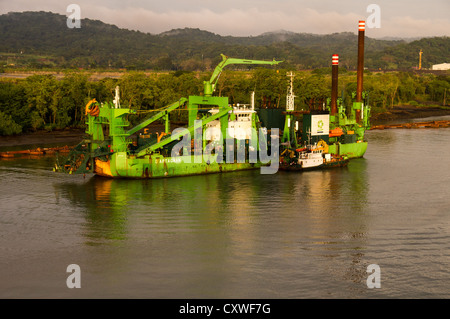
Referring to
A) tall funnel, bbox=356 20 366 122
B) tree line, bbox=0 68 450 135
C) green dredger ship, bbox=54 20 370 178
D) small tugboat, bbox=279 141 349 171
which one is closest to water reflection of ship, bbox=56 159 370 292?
green dredger ship, bbox=54 20 370 178

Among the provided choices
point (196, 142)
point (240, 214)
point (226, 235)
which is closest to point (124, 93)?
point (196, 142)

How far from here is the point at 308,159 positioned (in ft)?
125

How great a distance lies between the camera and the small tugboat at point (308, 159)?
3788cm

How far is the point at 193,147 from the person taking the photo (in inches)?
1476

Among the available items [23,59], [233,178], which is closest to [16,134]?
[233,178]

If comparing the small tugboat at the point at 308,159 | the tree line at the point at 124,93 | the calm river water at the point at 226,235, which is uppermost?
the tree line at the point at 124,93

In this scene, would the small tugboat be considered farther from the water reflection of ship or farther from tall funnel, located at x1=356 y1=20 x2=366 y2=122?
tall funnel, located at x1=356 y1=20 x2=366 y2=122

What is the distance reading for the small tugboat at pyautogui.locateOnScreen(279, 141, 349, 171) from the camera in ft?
124

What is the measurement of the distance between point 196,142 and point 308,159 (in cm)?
872

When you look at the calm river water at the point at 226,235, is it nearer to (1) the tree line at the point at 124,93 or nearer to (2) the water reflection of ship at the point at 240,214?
(2) the water reflection of ship at the point at 240,214

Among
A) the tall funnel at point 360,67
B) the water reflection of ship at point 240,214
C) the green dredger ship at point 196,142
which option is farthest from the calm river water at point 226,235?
the tall funnel at point 360,67

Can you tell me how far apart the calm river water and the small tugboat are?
205 cm

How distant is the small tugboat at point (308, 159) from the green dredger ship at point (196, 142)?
59 centimetres

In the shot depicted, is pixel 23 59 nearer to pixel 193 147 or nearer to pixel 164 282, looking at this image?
pixel 193 147
